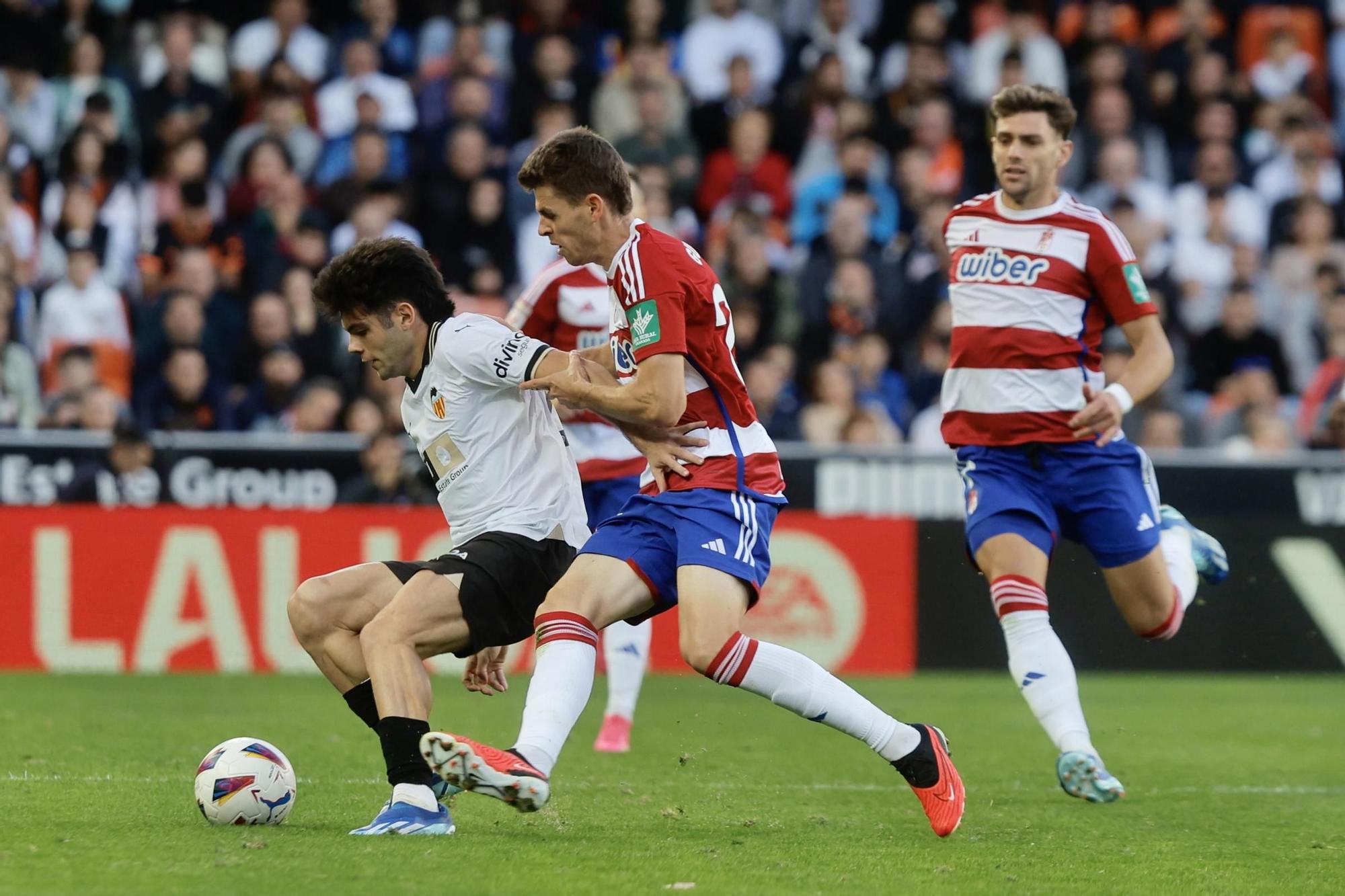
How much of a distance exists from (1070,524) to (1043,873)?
7.05 ft

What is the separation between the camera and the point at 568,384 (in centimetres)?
570

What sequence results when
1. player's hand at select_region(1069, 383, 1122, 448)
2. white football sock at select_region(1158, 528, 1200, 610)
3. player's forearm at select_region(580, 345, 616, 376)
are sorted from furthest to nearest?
white football sock at select_region(1158, 528, 1200, 610), player's hand at select_region(1069, 383, 1122, 448), player's forearm at select_region(580, 345, 616, 376)

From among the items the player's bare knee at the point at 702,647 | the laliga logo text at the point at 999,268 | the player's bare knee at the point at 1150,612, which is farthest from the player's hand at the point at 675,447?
the player's bare knee at the point at 1150,612

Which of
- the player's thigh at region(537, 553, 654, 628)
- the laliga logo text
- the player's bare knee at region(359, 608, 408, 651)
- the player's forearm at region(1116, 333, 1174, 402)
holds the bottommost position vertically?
the player's bare knee at region(359, 608, 408, 651)

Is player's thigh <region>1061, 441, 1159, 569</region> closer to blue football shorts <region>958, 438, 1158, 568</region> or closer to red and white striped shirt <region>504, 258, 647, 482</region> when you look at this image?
blue football shorts <region>958, 438, 1158, 568</region>

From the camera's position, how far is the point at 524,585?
5914 millimetres

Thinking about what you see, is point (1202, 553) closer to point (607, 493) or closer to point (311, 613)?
point (607, 493)

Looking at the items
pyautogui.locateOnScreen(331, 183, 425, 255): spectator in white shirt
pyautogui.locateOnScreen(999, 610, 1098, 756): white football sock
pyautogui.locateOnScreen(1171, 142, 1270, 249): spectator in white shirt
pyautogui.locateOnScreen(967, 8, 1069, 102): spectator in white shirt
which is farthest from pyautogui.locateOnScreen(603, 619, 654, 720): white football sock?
pyautogui.locateOnScreen(967, 8, 1069, 102): spectator in white shirt

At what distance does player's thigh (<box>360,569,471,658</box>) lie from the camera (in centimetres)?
569

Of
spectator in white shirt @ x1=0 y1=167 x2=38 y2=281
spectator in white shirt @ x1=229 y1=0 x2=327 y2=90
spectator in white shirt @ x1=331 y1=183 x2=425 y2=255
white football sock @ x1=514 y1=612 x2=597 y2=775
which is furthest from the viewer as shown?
spectator in white shirt @ x1=229 y1=0 x2=327 y2=90

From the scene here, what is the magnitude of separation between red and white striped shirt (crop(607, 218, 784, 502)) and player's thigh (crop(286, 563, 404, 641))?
2.84 ft

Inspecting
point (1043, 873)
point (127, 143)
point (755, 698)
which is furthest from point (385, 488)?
point (1043, 873)

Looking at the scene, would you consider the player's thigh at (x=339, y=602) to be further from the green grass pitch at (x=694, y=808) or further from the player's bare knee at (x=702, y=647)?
the player's bare knee at (x=702, y=647)

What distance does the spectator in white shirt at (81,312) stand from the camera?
13.7m
